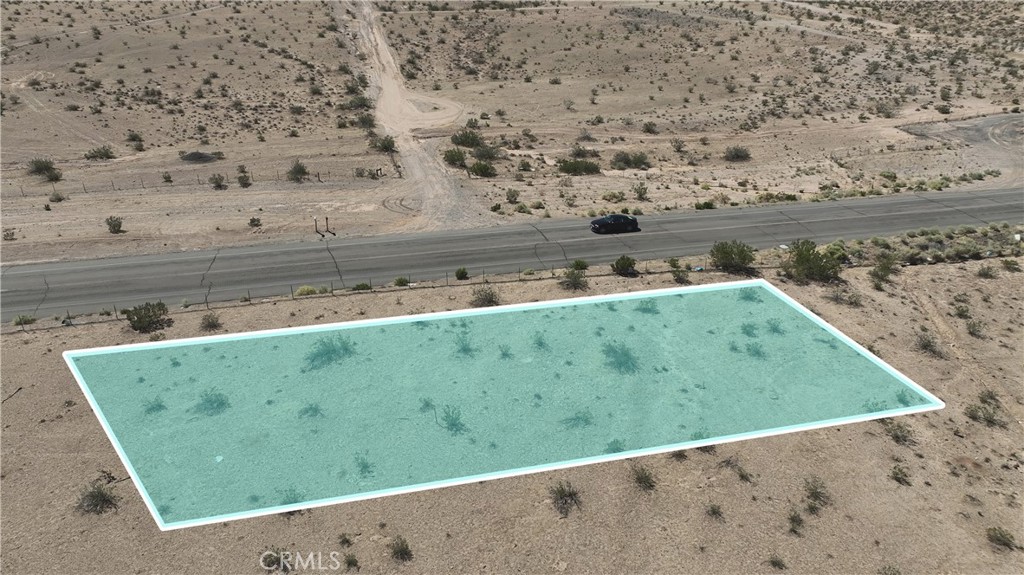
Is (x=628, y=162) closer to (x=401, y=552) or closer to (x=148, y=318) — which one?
(x=148, y=318)

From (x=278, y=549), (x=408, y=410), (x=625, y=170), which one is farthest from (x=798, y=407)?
(x=625, y=170)

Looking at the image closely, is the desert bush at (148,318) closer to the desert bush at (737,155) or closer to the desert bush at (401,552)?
the desert bush at (401,552)

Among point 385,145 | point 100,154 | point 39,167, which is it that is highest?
point 39,167

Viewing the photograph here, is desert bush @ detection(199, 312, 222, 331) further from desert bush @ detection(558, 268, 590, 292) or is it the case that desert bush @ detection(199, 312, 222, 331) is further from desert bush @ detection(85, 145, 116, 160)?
desert bush @ detection(85, 145, 116, 160)

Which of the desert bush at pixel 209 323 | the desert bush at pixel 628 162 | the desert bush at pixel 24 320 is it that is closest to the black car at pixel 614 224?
the desert bush at pixel 628 162

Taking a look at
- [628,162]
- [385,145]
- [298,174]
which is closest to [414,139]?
[385,145]

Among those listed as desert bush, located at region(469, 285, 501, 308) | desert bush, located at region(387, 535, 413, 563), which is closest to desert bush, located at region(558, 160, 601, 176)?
desert bush, located at region(469, 285, 501, 308)
